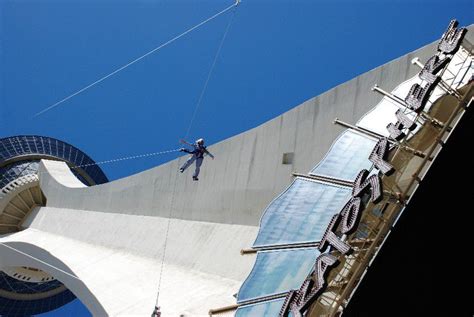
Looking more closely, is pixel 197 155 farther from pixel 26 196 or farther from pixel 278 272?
pixel 26 196

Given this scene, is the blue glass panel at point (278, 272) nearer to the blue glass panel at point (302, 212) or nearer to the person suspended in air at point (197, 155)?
the blue glass panel at point (302, 212)

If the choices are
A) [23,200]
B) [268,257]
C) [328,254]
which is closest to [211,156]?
[268,257]

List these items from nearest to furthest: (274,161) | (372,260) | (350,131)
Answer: (372,260)
(350,131)
(274,161)

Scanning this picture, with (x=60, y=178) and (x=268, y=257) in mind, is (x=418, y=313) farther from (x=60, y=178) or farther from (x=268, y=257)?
(x=60, y=178)

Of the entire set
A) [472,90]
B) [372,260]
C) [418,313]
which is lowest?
[418,313]

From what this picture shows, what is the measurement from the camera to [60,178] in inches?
1602

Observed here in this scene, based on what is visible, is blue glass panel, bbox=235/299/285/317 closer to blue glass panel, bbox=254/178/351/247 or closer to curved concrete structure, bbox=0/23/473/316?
blue glass panel, bbox=254/178/351/247

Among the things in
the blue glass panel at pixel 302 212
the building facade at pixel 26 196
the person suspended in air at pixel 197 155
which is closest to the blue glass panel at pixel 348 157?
the blue glass panel at pixel 302 212

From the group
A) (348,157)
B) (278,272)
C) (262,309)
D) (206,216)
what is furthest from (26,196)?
(262,309)

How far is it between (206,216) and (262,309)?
418 inches

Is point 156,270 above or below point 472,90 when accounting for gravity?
above

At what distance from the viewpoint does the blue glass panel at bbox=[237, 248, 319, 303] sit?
9.62 m

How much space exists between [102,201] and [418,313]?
82.2 ft

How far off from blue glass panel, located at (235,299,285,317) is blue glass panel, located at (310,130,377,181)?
358cm
